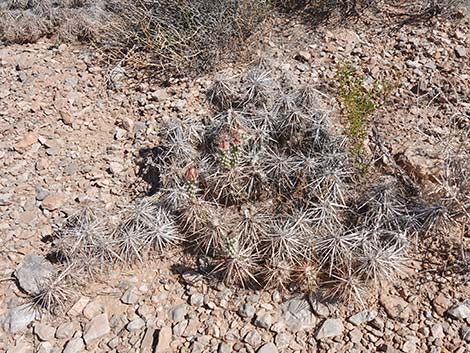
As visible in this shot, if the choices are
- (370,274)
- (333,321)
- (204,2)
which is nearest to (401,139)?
(370,274)

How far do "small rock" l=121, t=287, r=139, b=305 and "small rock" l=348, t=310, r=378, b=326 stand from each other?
133cm

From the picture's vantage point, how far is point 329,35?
4.68 metres

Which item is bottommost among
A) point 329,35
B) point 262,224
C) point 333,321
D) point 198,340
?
point 198,340

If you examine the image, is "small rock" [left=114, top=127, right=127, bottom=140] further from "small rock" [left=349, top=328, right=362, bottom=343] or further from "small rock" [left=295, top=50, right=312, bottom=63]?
"small rock" [left=349, top=328, right=362, bottom=343]

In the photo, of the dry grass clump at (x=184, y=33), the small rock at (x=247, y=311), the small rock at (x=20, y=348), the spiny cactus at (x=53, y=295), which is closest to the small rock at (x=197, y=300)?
the small rock at (x=247, y=311)

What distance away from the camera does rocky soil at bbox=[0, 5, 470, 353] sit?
9.58 feet

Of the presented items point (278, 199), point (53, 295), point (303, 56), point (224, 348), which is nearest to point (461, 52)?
point (303, 56)

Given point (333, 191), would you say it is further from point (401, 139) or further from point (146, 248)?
point (146, 248)

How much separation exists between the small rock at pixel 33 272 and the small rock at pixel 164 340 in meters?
0.87

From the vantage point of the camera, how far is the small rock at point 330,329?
2.87 metres

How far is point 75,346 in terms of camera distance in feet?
9.86

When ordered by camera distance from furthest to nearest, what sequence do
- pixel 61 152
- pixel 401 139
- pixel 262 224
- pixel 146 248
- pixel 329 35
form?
pixel 329 35, pixel 61 152, pixel 401 139, pixel 146 248, pixel 262 224

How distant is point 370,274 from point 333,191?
62 cm

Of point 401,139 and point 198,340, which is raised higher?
point 401,139
